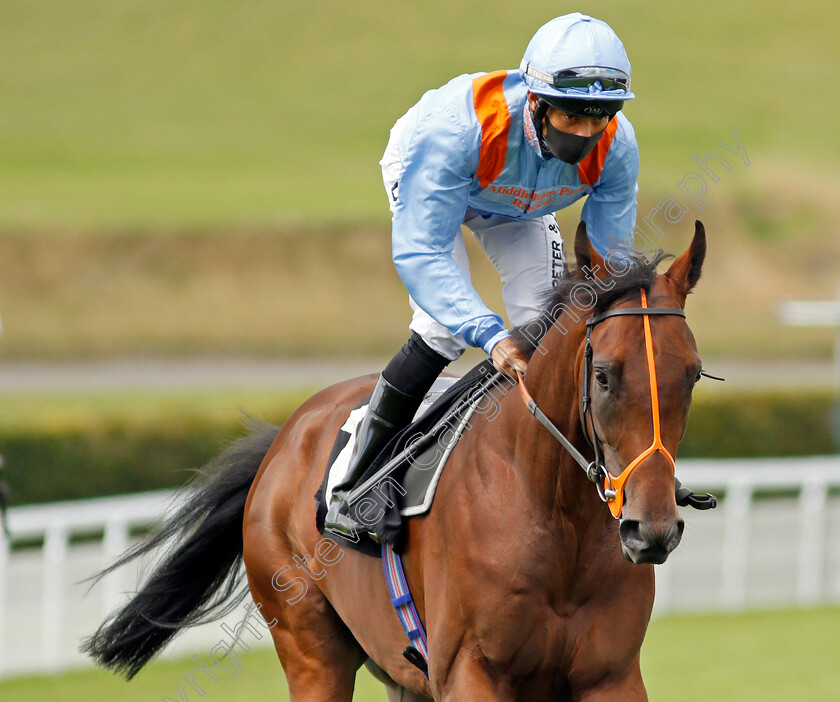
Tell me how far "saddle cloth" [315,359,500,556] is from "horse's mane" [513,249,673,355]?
231 mm

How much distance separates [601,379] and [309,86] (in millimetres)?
36334

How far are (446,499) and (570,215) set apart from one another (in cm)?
1810

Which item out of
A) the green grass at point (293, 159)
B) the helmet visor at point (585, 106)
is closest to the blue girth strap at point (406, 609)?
the helmet visor at point (585, 106)

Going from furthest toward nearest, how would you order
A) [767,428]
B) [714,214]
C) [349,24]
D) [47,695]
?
1. [349,24]
2. [714,214]
3. [767,428]
4. [47,695]

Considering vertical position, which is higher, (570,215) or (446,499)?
(446,499)

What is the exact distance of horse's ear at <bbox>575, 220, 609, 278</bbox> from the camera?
263cm

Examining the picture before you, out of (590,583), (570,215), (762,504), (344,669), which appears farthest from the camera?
(570,215)

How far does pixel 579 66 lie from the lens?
108 inches

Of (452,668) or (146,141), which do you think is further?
(146,141)

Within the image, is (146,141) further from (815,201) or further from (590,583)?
(590,583)

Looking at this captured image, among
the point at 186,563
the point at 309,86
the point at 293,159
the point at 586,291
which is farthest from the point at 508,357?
the point at 309,86

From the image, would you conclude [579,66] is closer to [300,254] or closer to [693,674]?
[693,674]

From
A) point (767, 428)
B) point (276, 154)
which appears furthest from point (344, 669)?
point (276, 154)

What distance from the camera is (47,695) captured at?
6254 millimetres
